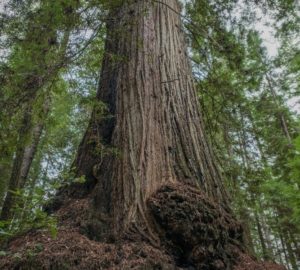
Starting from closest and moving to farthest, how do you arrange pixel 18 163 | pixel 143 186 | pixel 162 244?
pixel 162 244, pixel 143 186, pixel 18 163

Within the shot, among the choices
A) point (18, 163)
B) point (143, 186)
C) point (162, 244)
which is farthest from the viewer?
point (18, 163)

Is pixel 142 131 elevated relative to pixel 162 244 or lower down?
elevated

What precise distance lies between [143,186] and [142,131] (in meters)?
0.56

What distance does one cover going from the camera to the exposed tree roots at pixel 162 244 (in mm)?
1813

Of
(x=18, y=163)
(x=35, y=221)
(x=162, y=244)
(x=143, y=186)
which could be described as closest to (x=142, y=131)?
(x=143, y=186)

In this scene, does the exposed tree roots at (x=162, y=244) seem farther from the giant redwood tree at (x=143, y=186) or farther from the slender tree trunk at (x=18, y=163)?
the slender tree trunk at (x=18, y=163)

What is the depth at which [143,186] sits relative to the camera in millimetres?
2332

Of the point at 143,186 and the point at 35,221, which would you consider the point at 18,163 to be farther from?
the point at 143,186

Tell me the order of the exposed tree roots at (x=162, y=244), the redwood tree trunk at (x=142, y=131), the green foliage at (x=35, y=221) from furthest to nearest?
the redwood tree trunk at (x=142, y=131) → the green foliage at (x=35, y=221) → the exposed tree roots at (x=162, y=244)

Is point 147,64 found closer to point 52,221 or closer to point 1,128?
point 1,128

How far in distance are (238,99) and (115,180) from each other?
9.39 feet

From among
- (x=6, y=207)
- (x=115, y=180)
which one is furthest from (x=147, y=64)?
(x=6, y=207)

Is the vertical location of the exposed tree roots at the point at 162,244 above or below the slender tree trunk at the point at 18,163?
below

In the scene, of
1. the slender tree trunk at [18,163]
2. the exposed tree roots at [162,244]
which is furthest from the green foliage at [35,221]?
the slender tree trunk at [18,163]
